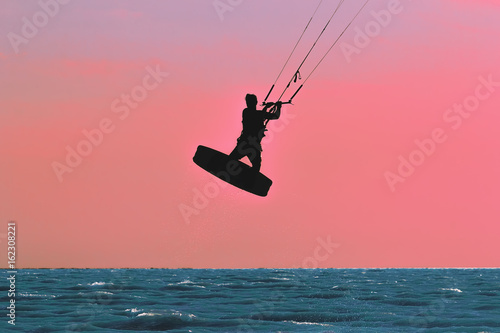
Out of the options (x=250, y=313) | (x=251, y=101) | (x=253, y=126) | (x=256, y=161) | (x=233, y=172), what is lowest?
(x=250, y=313)

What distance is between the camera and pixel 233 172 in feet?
72.4

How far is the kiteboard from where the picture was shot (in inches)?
864

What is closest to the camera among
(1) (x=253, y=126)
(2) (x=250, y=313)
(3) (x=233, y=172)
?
(1) (x=253, y=126)

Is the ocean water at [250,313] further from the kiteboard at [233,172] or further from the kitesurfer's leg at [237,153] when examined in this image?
the kitesurfer's leg at [237,153]

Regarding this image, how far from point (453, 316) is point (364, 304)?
822cm

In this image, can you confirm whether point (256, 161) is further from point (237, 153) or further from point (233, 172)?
point (233, 172)

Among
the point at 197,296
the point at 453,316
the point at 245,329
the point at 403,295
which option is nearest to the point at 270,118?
the point at 245,329

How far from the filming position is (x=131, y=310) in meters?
36.4

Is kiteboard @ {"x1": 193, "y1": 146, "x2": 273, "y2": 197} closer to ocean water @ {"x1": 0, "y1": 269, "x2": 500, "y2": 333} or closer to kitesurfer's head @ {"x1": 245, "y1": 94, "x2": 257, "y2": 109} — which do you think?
kitesurfer's head @ {"x1": 245, "y1": 94, "x2": 257, "y2": 109}

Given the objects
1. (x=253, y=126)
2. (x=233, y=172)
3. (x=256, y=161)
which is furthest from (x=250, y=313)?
(x=253, y=126)

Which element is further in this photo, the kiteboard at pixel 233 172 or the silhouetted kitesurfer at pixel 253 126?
the kiteboard at pixel 233 172

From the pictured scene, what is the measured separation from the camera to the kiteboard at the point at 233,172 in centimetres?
2195

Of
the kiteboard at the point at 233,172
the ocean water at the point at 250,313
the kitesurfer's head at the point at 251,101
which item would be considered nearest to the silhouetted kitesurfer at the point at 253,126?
the kitesurfer's head at the point at 251,101

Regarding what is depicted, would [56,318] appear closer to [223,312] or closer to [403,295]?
[223,312]
